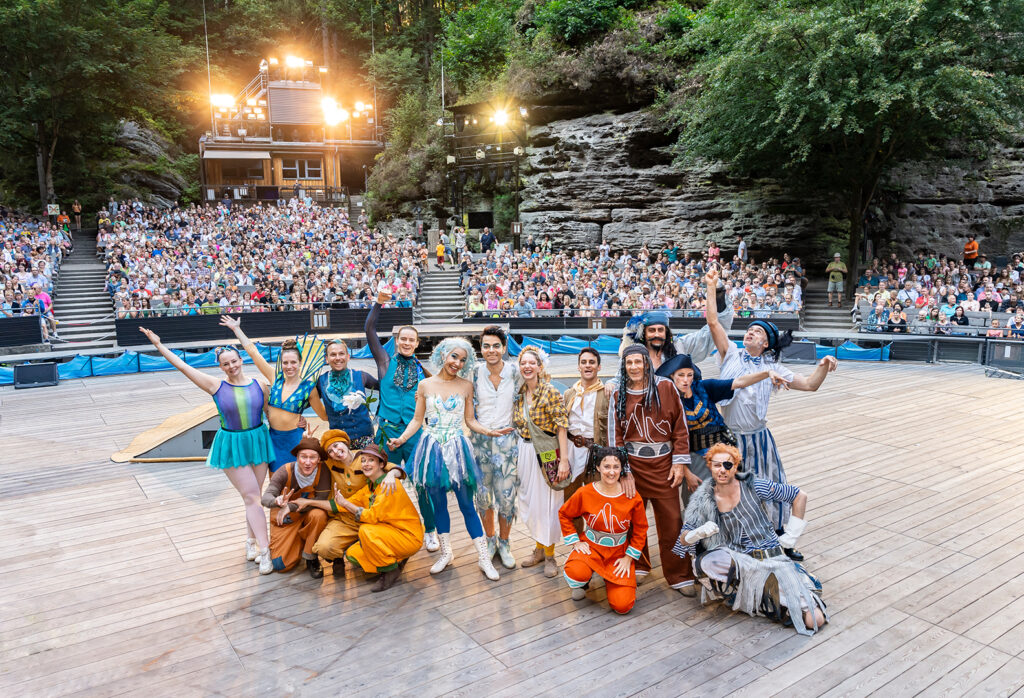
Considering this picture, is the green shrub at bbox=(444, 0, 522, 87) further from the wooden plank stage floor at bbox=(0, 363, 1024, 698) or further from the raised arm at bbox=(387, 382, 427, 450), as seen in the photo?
the raised arm at bbox=(387, 382, 427, 450)

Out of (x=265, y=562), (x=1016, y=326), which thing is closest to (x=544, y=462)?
(x=265, y=562)

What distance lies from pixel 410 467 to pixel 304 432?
1144 mm

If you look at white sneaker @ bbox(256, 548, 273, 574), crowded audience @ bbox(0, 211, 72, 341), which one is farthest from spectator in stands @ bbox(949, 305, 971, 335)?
crowded audience @ bbox(0, 211, 72, 341)

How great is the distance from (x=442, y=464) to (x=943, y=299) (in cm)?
1514

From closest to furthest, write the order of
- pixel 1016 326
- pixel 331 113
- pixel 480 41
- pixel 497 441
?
pixel 497 441
pixel 1016 326
pixel 480 41
pixel 331 113

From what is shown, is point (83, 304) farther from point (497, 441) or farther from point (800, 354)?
point (800, 354)

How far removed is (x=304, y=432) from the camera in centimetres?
506

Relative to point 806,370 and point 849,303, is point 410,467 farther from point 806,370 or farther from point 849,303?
point 849,303

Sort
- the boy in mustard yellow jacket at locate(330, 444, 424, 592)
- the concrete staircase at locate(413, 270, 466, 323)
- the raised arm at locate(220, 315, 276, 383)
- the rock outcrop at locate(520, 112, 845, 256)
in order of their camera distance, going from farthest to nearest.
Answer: the rock outcrop at locate(520, 112, 845, 256) < the concrete staircase at locate(413, 270, 466, 323) < the raised arm at locate(220, 315, 276, 383) < the boy in mustard yellow jacket at locate(330, 444, 424, 592)

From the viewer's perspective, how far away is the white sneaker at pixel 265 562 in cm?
457

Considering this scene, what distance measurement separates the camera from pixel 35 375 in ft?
39.3

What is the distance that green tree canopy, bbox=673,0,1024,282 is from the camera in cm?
1428

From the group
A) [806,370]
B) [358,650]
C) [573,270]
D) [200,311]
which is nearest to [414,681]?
[358,650]

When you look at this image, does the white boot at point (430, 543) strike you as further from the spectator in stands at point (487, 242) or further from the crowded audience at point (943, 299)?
the spectator in stands at point (487, 242)
